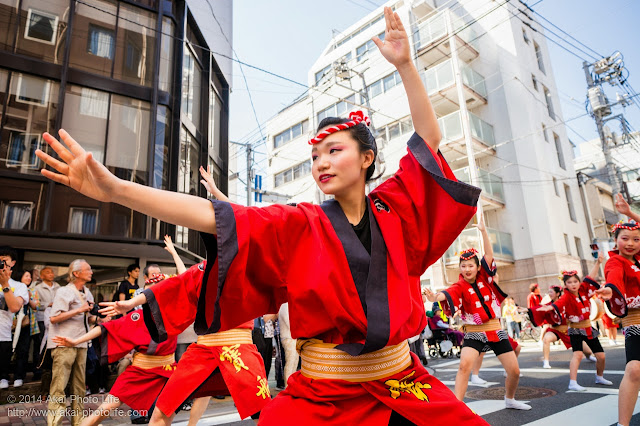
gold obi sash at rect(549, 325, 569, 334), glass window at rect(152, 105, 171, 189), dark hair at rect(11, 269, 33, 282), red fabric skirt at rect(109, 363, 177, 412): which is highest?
glass window at rect(152, 105, 171, 189)

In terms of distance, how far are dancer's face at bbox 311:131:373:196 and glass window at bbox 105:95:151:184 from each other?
980 centimetres

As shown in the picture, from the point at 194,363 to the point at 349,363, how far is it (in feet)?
7.89

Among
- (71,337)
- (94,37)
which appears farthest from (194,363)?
(94,37)

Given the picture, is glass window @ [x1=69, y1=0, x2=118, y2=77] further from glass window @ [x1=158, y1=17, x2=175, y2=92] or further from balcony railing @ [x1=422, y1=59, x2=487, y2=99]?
balcony railing @ [x1=422, y1=59, x2=487, y2=99]

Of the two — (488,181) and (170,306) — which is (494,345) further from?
(488,181)

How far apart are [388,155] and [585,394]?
17.9m

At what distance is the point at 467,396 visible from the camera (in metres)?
5.62

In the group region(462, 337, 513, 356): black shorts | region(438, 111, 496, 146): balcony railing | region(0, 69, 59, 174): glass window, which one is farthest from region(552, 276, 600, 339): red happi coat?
region(438, 111, 496, 146): balcony railing

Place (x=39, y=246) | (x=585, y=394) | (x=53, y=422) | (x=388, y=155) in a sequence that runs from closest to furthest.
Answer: (x=53, y=422)
(x=585, y=394)
(x=39, y=246)
(x=388, y=155)

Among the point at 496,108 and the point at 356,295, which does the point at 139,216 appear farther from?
the point at 496,108

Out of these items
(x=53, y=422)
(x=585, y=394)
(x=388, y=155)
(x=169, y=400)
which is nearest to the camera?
(x=169, y=400)

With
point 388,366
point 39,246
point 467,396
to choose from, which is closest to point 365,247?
point 388,366

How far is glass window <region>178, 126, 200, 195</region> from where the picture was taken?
1210 cm

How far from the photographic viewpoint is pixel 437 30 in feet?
67.2
